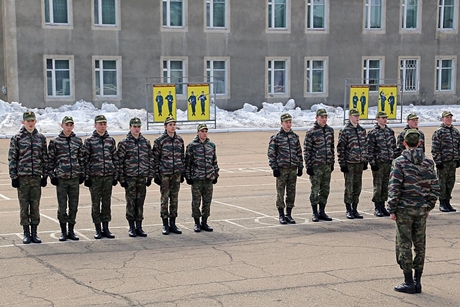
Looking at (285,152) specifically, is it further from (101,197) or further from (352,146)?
(101,197)

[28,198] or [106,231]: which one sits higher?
[28,198]

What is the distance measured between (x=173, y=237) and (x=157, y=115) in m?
21.4

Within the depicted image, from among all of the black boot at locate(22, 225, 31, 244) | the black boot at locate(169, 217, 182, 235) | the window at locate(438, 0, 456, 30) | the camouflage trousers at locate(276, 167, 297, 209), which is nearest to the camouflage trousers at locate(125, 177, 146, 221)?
the black boot at locate(169, 217, 182, 235)

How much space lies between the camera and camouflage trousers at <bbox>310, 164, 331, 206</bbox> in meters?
14.8

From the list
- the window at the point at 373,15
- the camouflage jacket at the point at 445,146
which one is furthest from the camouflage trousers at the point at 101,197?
the window at the point at 373,15

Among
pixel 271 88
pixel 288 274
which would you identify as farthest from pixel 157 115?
pixel 288 274

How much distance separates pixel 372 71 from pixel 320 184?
103 feet

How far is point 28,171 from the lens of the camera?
494 inches

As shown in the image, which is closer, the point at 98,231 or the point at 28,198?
the point at 28,198

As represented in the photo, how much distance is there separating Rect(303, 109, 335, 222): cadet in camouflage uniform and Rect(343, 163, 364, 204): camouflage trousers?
0.55 m

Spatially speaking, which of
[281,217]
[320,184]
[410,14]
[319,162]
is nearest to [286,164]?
[319,162]

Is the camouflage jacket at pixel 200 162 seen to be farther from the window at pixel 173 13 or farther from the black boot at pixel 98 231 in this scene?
the window at pixel 173 13

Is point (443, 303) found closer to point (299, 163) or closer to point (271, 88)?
point (299, 163)

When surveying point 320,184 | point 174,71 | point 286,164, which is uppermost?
point 174,71
